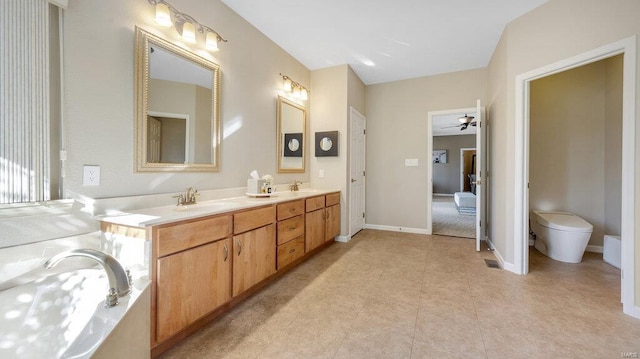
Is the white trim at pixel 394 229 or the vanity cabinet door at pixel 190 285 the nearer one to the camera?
the vanity cabinet door at pixel 190 285

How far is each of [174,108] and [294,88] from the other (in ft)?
6.01

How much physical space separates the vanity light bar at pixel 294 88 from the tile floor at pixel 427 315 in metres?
2.31

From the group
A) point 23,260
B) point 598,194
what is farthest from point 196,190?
point 598,194

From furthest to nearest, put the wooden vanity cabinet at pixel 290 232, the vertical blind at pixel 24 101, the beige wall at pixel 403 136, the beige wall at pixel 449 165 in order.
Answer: the beige wall at pixel 449 165 → the beige wall at pixel 403 136 → the wooden vanity cabinet at pixel 290 232 → the vertical blind at pixel 24 101

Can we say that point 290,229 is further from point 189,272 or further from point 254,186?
point 189,272

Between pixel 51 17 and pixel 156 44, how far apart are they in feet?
1.80

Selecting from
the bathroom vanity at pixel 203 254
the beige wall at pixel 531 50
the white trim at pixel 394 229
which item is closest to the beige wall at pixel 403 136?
the white trim at pixel 394 229

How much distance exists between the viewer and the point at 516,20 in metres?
2.63

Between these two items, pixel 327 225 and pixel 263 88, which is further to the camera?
pixel 327 225

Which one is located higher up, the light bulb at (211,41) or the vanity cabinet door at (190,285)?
the light bulb at (211,41)

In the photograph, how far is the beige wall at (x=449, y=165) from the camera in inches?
392

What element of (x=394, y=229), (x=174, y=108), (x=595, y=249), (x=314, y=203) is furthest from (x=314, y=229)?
(x=595, y=249)

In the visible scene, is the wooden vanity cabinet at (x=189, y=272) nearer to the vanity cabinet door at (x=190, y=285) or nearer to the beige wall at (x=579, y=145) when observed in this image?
the vanity cabinet door at (x=190, y=285)

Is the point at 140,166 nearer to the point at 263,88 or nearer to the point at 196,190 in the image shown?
the point at 196,190
